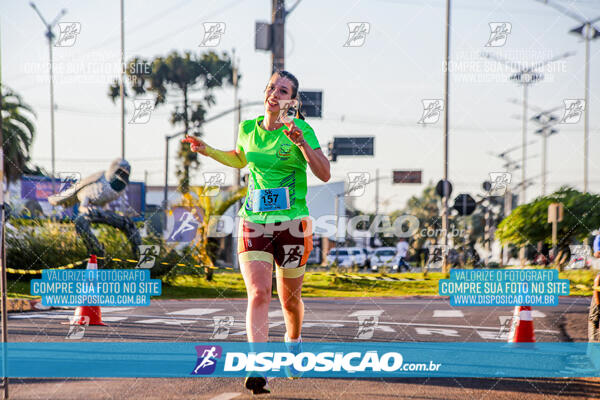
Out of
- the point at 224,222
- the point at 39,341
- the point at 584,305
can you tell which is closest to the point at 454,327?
the point at 39,341

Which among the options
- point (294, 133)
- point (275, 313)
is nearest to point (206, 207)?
point (275, 313)

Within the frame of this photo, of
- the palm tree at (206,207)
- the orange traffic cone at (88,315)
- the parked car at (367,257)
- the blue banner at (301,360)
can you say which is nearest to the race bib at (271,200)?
the blue banner at (301,360)

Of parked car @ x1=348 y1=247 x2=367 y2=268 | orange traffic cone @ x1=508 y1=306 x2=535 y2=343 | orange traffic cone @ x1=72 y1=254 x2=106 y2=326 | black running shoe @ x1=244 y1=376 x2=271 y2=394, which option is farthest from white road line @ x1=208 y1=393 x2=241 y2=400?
parked car @ x1=348 y1=247 x2=367 y2=268

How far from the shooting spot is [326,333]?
8.73m

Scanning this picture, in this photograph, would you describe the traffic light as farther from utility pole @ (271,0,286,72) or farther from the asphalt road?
the asphalt road

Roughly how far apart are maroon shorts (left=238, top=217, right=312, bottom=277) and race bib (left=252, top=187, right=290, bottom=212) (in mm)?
104

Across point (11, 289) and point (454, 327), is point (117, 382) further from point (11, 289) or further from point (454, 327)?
point (11, 289)

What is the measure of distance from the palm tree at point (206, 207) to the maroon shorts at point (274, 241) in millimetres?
12610

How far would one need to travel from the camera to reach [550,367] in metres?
6.34

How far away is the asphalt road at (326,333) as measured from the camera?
4910mm

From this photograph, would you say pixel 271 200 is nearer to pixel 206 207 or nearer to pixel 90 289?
pixel 90 289

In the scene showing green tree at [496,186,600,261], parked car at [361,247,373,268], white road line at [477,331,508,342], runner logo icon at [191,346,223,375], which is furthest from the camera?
parked car at [361,247,373,268]

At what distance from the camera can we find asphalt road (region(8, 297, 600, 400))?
4910 millimetres

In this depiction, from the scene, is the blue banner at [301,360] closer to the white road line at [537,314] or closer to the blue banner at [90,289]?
the blue banner at [90,289]
